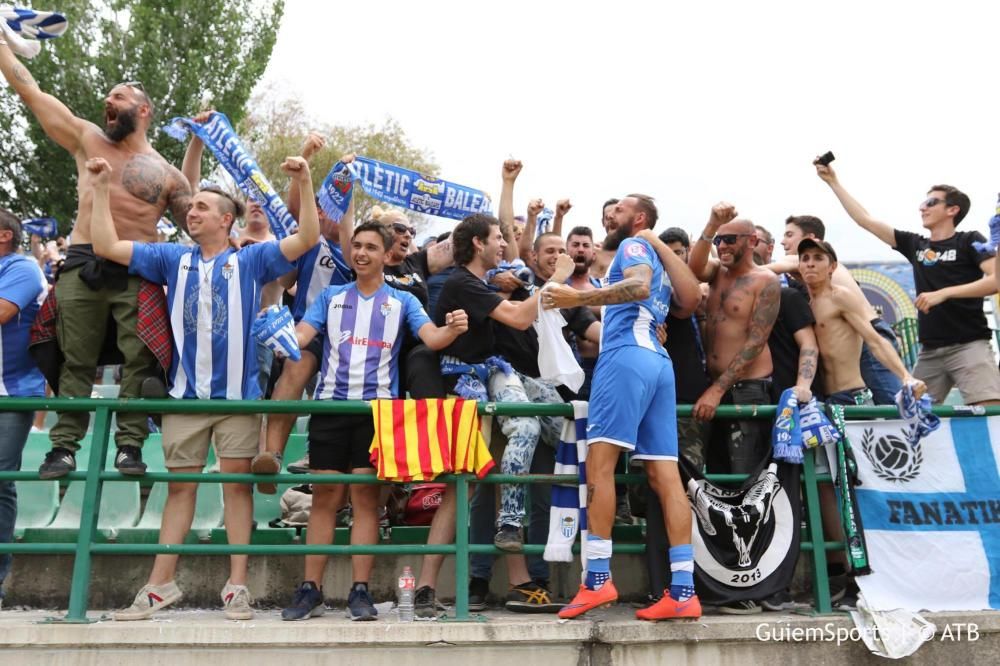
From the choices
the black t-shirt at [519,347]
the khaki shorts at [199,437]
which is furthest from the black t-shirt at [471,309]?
the khaki shorts at [199,437]

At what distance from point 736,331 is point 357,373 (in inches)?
99.6

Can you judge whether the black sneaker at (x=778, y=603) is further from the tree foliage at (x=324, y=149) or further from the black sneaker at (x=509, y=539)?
the tree foliage at (x=324, y=149)

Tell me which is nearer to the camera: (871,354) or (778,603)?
(778,603)

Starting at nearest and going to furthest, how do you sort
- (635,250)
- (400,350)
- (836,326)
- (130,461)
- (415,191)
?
1. (130,461)
2. (635,250)
3. (400,350)
4. (836,326)
5. (415,191)

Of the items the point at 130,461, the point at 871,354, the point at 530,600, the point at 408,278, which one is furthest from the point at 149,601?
the point at 871,354

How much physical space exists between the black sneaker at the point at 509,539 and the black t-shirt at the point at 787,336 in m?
2.08

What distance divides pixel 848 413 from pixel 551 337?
2007mm

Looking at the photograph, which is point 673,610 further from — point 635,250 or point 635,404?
point 635,250

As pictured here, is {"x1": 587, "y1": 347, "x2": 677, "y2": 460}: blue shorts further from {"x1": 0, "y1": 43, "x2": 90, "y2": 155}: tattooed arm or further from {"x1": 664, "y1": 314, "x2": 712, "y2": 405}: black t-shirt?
{"x1": 0, "y1": 43, "x2": 90, "y2": 155}: tattooed arm

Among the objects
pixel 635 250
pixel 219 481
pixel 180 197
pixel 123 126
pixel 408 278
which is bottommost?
pixel 219 481

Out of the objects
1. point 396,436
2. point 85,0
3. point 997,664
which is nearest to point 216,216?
point 396,436

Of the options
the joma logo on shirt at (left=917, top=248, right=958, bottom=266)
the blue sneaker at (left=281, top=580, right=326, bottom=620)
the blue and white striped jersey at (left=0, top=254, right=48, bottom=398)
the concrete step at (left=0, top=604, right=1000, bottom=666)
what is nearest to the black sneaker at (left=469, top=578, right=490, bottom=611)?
the concrete step at (left=0, top=604, right=1000, bottom=666)

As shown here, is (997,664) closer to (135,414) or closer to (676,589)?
(676,589)

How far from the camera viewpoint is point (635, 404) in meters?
4.99
